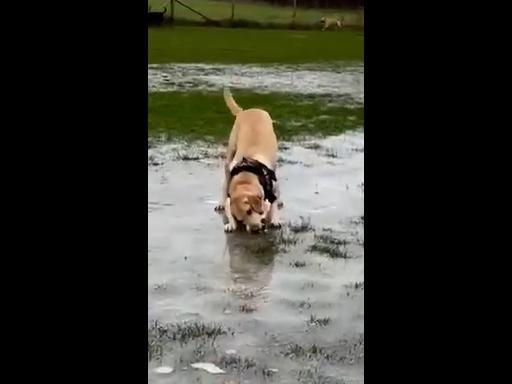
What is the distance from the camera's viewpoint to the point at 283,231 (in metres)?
1.77

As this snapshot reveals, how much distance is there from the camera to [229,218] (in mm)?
1840

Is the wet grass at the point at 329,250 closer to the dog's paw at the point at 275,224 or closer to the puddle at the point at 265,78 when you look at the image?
the dog's paw at the point at 275,224

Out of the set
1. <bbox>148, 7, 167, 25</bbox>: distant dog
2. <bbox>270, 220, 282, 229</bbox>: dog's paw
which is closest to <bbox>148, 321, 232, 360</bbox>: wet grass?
<bbox>270, 220, 282, 229</bbox>: dog's paw

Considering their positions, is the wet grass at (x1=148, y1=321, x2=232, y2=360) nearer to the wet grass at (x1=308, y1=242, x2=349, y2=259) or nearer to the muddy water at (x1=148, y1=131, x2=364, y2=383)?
the muddy water at (x1=148, y1=131, x2=364, y2=383)

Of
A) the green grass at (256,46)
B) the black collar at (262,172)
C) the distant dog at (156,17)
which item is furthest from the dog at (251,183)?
the distant dog at (156,17)

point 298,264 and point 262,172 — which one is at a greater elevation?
point 262,172

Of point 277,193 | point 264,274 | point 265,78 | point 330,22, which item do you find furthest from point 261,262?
point 330,22

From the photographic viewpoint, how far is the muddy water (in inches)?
56.2

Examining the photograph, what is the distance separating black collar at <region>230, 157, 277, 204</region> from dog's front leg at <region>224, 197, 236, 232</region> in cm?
7

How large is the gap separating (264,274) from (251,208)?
0.31 m

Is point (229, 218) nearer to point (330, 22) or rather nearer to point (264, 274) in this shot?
point (264, 274)
